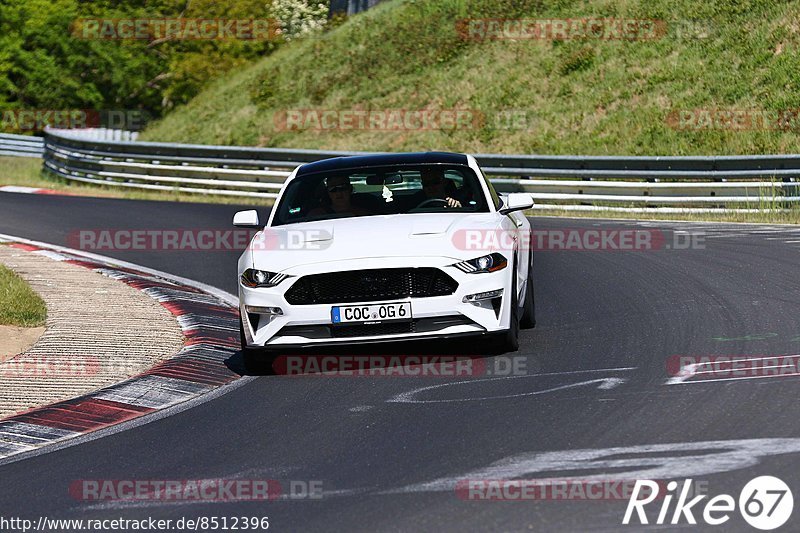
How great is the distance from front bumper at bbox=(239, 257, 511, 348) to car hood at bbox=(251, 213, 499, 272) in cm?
9

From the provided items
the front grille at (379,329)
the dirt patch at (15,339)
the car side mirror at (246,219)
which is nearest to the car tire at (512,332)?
the front grille at (379,329)

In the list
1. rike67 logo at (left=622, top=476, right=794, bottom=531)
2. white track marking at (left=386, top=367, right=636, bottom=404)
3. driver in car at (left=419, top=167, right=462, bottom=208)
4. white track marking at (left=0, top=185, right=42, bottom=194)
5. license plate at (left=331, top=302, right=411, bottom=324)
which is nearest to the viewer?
rike67 logo at (left=622, top=476, right=794, bottom=531)

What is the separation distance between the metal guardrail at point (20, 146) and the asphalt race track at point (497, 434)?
3718 centimetres

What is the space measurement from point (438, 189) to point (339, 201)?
30.5 inches

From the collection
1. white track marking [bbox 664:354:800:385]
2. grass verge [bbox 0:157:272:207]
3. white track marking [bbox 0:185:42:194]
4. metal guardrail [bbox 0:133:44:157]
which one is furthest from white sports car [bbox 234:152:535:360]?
metal guardrail [bbox 0:133:44:157]

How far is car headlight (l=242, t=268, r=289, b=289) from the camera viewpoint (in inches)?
361

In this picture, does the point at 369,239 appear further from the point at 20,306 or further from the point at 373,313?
the point at 20,306

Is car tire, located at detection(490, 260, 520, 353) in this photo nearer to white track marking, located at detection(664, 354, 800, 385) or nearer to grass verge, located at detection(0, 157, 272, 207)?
white track marking, located at detection(664, 354, 800, 385)

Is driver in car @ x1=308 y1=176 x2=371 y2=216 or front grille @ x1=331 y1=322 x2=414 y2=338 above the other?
driver in car @ x1=308 y1=176 x2=371 y2=216

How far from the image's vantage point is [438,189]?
405 inches

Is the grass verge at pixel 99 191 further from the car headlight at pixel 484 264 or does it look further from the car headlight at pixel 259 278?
the car headlight at pixel 484 264

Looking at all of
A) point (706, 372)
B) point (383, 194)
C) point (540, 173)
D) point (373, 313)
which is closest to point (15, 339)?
point (383, 194)

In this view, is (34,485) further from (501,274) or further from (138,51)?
(138,51)

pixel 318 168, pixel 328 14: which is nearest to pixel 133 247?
pixel 318 168
